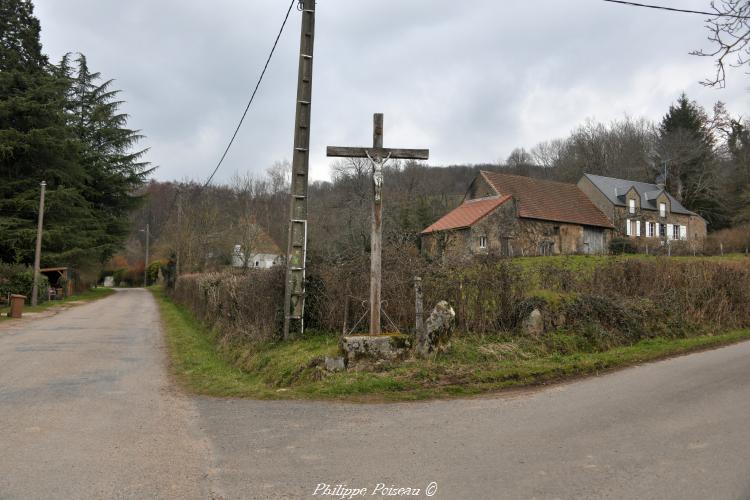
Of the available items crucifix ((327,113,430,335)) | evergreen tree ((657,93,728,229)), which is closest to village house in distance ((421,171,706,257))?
evergreen tree ((657,93,728,229))

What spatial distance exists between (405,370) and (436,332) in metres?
0.93

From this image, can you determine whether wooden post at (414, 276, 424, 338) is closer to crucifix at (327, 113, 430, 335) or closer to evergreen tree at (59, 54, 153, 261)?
crucifix at (327, 113, 430, 335)

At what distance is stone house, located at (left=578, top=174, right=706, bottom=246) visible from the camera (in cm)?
5041

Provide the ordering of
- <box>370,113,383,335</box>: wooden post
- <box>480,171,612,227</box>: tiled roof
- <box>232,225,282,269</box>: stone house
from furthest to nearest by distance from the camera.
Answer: <box>480,171,612,227</box>: tiled roof → <box>232,225,282,269</box>: stone house → <box>370,113,383,335</box>: wooden post

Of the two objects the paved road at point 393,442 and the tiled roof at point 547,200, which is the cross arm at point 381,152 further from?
the tiled roof at point 547,200

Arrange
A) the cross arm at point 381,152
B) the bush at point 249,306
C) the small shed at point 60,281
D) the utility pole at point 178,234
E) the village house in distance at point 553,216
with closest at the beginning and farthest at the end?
the cross arm at point 381,152 → the bush at point 249,306 → the small shed at point 60,281 → the village house in distance at point 553,216 → the utility pole at point 178,234

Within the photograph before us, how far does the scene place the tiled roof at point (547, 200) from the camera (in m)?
41.2

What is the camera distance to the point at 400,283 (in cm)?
1058

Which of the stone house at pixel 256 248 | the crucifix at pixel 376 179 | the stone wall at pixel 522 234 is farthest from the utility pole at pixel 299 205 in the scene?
the stone wall at pixel 522 234

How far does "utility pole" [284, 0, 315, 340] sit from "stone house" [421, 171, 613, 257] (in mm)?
25023

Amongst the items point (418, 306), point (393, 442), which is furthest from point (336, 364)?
point (393, 442)

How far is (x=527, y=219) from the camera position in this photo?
40.4 meters

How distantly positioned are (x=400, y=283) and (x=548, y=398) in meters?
3.71

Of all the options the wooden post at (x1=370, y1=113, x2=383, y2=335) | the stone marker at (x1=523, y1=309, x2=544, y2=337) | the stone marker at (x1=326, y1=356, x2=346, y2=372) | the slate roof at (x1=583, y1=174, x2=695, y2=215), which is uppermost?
the slate roof at (x1=583, y1=174, x2=695, y2=215)
